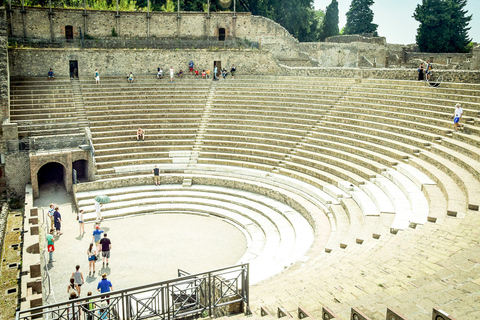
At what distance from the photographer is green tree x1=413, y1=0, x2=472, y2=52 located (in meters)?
36.1

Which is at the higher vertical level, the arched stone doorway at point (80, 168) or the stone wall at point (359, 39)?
the stone wall at point (359, 39)

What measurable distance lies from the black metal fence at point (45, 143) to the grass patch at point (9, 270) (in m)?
3.75

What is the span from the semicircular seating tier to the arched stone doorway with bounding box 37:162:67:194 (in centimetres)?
197

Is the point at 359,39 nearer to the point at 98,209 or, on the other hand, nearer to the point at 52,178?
the point at 52,178

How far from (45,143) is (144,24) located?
565 inches

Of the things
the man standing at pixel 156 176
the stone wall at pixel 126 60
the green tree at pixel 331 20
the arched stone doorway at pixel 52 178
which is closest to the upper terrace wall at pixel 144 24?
the stone wall at pixel 126 60

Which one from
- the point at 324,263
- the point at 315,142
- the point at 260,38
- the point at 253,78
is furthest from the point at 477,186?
the point at 260,38

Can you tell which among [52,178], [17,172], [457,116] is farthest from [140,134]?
[457,116]

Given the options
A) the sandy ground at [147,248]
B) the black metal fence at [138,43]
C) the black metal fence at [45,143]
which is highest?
the black metal fence at [138,43]

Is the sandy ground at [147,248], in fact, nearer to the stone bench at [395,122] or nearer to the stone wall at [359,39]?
the stone bench at [395,122]

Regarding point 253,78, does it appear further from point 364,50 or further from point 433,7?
point 433,7

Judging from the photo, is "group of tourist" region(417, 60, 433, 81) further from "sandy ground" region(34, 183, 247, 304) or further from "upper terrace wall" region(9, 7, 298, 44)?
"upper terrace wall" region(9, 7, 298, 44)

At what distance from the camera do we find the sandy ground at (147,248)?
12.5 m

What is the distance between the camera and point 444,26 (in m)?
36.2
